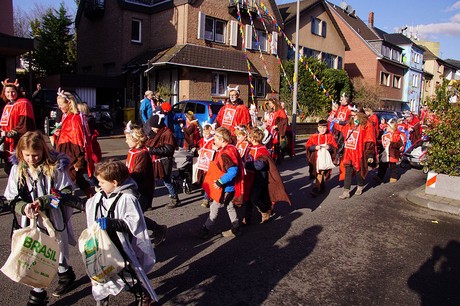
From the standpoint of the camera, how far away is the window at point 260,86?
2530 centimetres

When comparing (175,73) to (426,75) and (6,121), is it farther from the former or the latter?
(426,75)

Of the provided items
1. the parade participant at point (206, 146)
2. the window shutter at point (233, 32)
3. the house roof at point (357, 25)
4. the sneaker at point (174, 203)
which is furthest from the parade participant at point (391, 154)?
the house roof at point (357, 25)

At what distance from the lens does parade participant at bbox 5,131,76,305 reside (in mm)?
3236

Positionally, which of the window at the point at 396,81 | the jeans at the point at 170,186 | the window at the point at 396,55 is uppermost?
the window at the point at 396,55

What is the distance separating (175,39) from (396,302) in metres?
20.6

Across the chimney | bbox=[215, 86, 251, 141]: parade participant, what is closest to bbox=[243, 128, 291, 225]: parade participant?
bbox=[215, 86, 251, 141]: parade participant

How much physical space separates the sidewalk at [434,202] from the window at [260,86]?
18.1 metres

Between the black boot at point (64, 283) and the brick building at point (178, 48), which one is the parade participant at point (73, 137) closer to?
the black boot at point (64, 283)

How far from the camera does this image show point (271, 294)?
3.79 meters

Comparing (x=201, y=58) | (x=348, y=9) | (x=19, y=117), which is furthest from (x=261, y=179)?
(x=348, y=9)

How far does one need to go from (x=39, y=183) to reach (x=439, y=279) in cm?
412

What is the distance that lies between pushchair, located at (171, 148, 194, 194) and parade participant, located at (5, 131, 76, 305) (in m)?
3.63

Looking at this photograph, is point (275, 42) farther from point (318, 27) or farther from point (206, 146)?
point (206, 146)

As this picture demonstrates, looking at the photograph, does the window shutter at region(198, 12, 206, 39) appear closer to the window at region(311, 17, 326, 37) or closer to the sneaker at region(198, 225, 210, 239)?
the window at region(311, 17, 326, 37)
